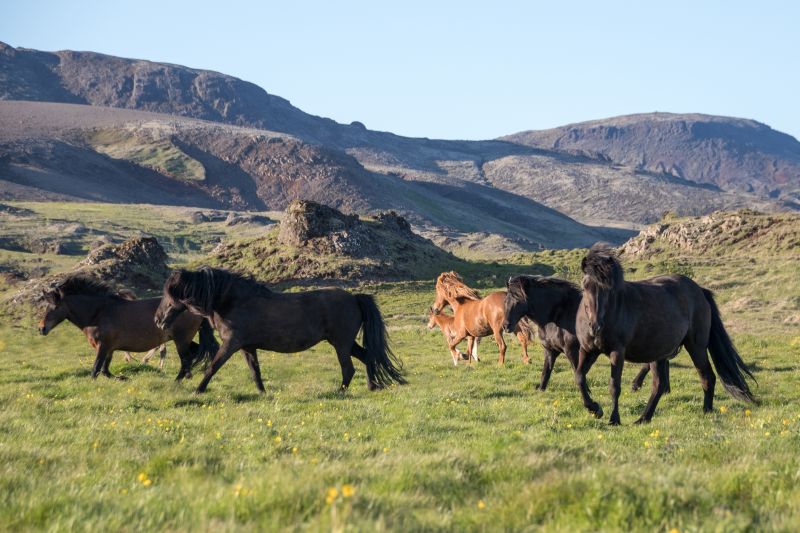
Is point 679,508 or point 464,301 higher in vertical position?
point 679,508

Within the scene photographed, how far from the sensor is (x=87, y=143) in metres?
169

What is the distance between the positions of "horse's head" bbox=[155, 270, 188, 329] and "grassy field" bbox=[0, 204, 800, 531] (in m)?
1.41

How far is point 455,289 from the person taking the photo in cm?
Answer: 2331

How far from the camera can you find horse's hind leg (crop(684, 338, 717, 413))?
40.9 feet

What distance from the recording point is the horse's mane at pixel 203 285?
14.8m

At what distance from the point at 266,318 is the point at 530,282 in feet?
17.7

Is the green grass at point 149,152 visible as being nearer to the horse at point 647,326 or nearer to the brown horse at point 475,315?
the brown horse at point 475,315

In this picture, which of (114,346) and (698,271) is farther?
(698,271)

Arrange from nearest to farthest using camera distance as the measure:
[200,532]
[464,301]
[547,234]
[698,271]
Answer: [200,532] → [464,301] → [698,271] → [547,234]

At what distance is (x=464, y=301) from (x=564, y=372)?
6001 millimetres

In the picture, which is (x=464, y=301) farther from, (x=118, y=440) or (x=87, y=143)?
(x=87, y=143)

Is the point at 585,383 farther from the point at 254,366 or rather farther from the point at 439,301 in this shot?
the point at 439,301

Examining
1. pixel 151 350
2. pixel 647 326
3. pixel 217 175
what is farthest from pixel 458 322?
pixel 217 175

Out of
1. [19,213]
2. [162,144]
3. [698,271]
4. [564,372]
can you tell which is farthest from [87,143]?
[564,372]
